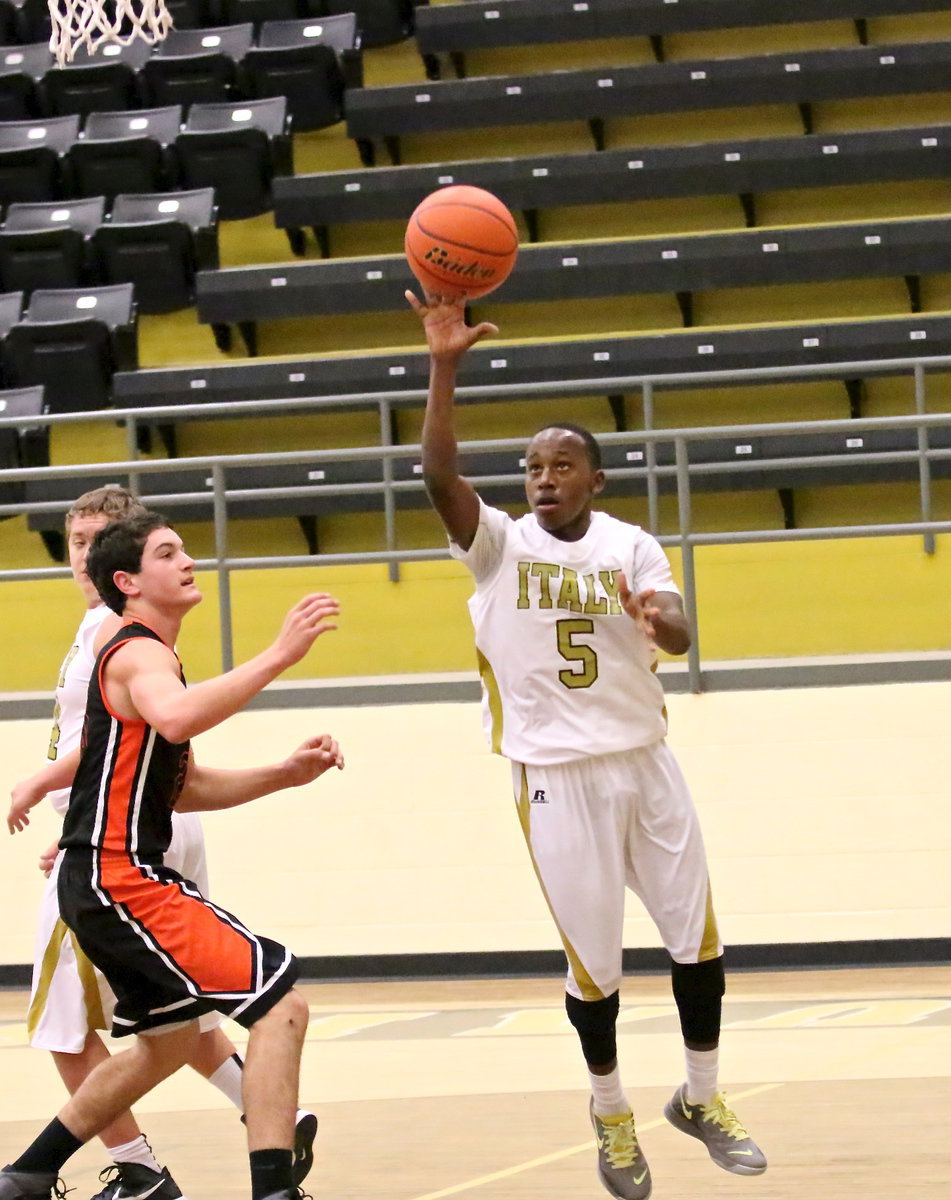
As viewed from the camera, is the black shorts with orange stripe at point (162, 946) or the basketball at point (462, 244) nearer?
the black shorts with orange stripe at point (162, 946)

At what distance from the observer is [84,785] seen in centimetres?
338

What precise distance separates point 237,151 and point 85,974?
313 inches

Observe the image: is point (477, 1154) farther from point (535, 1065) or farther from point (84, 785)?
point (84, 785)

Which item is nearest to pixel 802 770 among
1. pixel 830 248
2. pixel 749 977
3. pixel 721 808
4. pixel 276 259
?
pixel 721 808

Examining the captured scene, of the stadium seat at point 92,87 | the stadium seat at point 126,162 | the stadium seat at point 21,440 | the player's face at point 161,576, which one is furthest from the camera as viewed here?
the stadium seat at point 92,87

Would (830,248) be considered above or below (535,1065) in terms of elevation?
above

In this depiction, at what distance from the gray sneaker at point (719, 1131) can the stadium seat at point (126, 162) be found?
8.62 meters

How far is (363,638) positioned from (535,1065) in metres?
2.92

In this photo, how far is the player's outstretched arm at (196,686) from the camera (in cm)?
310

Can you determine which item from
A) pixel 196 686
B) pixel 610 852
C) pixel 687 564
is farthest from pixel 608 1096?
pixel 687 564

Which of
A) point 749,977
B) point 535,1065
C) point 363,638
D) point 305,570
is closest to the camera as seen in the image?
point 535,1065

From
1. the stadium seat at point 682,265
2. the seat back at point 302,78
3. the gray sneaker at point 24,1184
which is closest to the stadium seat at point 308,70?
the seat back at point 302,78

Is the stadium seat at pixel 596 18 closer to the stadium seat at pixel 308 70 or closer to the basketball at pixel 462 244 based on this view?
the stadium seat at pixel 308 70

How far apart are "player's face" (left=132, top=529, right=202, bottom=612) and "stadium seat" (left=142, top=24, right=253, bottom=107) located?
8874 mm
